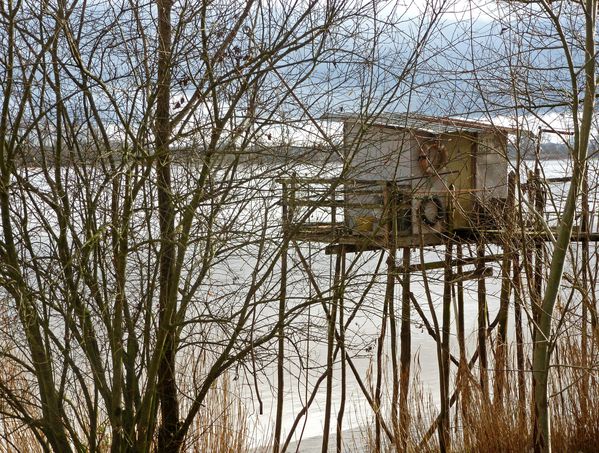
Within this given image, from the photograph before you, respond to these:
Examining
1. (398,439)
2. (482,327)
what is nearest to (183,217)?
(398,439)

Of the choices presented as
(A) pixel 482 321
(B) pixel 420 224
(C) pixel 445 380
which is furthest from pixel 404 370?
(B) pixel 420 224

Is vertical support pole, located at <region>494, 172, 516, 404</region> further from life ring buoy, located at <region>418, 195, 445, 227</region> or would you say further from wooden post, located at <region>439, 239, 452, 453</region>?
life ring buoy, located at <region>418, 195, 445, 227</region>

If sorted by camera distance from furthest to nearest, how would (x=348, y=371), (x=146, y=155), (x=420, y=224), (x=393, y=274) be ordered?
1. (x=348, y=371)
2. (x=420, y=224)
3. (x=393, y=274)
4. (x=146, y=155)

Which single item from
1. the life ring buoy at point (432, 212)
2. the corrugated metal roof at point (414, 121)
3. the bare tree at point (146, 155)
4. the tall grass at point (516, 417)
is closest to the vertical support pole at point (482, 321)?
the tall grass at point (516, 417)

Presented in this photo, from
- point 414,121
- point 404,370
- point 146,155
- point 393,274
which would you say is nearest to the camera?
point 146,155

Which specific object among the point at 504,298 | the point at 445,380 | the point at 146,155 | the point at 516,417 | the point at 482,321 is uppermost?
the point at 146,155

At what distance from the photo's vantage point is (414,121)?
5.44 meters

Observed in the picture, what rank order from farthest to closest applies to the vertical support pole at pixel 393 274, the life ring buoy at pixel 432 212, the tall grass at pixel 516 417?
the life ring buoy at pixel 432 212 → the tall grass at pixel 516 417 → the vertical support pole at pixel 393 274

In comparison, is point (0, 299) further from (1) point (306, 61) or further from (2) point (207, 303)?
(1) point (306, 61)

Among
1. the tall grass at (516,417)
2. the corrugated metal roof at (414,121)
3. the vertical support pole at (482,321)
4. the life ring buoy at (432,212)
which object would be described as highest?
the corrugated metal roof at (414,121)

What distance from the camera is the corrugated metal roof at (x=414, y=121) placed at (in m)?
4.65

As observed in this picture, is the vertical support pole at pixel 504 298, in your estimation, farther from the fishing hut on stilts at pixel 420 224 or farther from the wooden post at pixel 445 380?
the wooden post at pixel 445 380

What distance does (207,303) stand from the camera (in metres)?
4.63

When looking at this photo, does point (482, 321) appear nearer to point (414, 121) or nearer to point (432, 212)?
point (432, 212)
